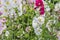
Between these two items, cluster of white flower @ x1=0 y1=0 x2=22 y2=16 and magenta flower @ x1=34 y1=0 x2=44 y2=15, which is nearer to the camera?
magenta flower @ x1=34 y1=0 x2=44 y2=15

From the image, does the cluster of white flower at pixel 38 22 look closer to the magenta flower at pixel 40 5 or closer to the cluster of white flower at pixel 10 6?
the magenta flower at pixel 40 5

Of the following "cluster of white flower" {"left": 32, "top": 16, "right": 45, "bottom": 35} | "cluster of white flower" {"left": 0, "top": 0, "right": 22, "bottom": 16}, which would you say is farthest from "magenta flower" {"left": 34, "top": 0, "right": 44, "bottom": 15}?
"cluster of white flower" {"left": 0, "top": 0, "right": 22, "bottom": 16}

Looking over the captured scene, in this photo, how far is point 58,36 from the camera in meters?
2.38

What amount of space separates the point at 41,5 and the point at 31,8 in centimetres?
15

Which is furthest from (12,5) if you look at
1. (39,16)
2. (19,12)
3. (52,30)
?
(52,30)

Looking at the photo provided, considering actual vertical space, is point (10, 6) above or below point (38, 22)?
above

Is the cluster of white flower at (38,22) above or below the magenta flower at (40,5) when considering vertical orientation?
below

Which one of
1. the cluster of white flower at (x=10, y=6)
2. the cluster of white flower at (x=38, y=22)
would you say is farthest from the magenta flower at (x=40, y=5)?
the cluster of white flower at (x=10, y=6)

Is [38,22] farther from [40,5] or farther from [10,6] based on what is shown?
[10,6]

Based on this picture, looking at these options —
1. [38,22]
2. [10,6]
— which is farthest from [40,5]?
[10,6]

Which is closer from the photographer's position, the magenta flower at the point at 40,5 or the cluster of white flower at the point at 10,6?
the magenta flower at the point at 40,5

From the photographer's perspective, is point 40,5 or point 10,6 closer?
point 40,5

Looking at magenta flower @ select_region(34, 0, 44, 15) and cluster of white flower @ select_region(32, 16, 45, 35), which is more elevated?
magenta flower @ select_region(34, 0, 44, 15)

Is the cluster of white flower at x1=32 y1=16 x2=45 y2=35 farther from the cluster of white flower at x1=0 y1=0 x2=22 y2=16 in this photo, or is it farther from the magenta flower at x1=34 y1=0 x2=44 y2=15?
the cluster of white flower at x1=0 y1=0 x2=22 y2=16
